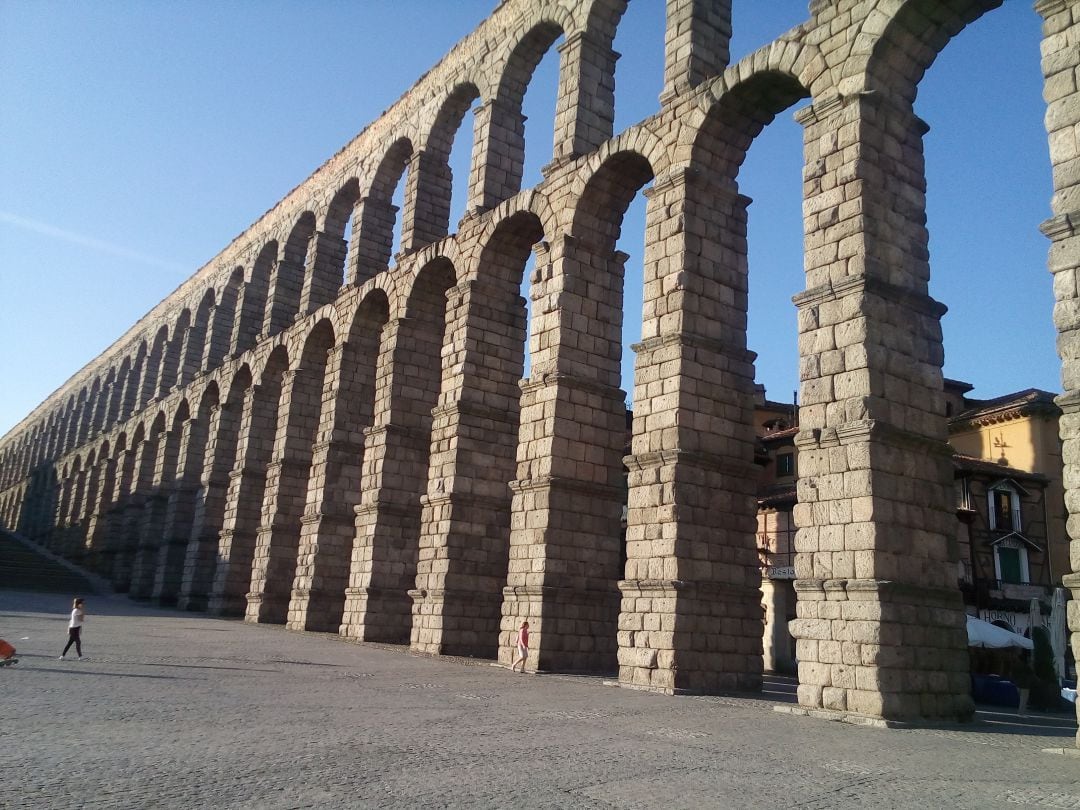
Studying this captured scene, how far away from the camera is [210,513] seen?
108 feet

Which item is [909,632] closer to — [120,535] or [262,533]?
[262,533]

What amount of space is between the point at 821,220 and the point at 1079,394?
4766mm

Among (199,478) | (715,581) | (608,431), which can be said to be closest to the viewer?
(715,581)

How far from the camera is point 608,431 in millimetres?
17234

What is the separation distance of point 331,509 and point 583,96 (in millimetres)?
12984

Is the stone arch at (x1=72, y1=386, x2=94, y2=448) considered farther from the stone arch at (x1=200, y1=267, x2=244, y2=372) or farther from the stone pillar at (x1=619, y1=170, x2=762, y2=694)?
the stone pillar at (x1=619, y1=170, x2=762, y2=694)

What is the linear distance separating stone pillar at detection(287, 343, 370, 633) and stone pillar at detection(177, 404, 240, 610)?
28.5ft

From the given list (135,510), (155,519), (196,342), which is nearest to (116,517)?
(135,510)

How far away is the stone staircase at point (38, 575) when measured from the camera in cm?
3975

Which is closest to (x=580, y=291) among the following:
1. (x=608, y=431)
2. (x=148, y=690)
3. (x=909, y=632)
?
(x=608, y=431)

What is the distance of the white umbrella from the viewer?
16.9 metres

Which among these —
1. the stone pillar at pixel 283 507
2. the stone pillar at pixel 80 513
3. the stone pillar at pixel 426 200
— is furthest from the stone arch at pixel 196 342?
the stone pillar at pixel 426 200

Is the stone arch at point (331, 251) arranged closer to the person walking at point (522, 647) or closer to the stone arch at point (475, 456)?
the stone arch at point (475, 456)

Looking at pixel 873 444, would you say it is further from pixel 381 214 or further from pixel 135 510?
pixel 135 510
